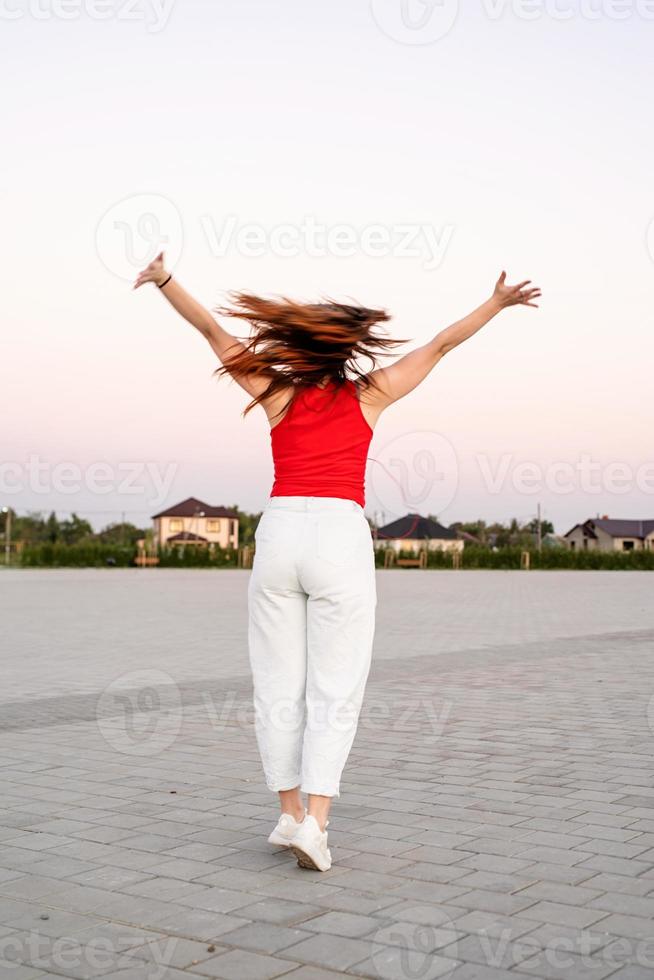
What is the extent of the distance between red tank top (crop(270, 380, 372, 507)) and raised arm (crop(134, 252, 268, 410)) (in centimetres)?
18

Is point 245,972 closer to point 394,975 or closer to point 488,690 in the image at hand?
point 394,975

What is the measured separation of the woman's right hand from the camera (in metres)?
4.04

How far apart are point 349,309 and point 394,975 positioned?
2209 millimetres

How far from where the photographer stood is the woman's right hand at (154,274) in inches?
159

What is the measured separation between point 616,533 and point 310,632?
114m

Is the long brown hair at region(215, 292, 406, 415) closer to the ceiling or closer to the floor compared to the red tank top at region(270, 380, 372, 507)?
closer to the ceiling

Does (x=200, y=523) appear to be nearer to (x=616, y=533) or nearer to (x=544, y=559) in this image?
(x=616, y=533)

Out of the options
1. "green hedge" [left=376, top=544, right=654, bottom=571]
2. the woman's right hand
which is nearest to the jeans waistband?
the woman's right hand

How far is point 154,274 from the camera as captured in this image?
405cm

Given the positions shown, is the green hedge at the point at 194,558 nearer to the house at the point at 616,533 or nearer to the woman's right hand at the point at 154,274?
the woman's right hand at the point at 154,274

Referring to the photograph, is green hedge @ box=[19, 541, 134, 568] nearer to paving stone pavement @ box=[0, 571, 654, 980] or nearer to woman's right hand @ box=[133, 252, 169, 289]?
paving stone pavement @ box=[0, 571, 654, 980]

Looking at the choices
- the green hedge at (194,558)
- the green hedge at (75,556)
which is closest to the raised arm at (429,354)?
the green hedge at (75,556)

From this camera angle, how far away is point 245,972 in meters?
2.95

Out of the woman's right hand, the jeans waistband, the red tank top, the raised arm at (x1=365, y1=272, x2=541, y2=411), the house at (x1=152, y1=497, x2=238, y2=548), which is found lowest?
the jeans waistband
